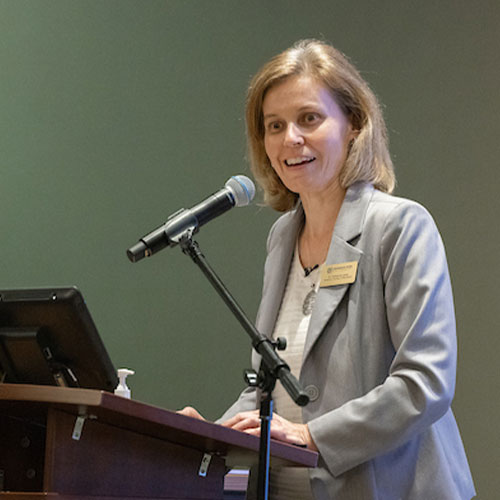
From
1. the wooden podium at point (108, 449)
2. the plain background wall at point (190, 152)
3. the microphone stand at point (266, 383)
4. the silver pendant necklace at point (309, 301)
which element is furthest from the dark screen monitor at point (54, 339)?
the plain background wall at point (190, 152)

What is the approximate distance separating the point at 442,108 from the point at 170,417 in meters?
2.66

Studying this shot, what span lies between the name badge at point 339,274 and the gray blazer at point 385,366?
0.04 ft

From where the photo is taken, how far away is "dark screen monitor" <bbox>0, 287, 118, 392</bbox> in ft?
4.35

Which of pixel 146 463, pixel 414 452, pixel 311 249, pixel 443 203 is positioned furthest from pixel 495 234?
pixel 146 463

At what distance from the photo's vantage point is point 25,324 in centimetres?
138

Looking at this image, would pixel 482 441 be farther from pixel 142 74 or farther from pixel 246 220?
pixel 142 74

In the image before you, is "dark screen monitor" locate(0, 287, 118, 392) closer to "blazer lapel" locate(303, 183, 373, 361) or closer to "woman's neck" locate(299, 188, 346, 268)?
"blazer lapel" locate(303, 183, 373, 361)

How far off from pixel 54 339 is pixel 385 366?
82cm

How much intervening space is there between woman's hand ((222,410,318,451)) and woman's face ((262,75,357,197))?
691 millimetres

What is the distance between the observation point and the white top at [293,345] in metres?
1.88

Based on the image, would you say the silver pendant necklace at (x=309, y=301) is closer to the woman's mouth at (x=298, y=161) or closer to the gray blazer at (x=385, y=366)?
the gray blazer at (x=385, y=366)

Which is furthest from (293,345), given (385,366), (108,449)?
(108,449)

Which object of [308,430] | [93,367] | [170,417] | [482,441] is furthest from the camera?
[482,441]

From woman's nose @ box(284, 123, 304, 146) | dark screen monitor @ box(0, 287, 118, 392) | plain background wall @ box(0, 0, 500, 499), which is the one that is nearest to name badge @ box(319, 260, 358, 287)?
woman's nose @ box(284, 123, 304, 146)
